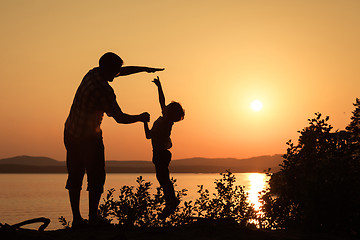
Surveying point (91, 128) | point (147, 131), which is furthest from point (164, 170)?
point (91, 128)

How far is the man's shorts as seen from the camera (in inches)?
335

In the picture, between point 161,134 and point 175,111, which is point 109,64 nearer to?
point 175,111

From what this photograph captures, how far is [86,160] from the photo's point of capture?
8531 millimetres

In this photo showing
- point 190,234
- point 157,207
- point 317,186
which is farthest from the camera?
point 157,207

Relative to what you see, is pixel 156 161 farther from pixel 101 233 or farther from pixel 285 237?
pixel 285 237

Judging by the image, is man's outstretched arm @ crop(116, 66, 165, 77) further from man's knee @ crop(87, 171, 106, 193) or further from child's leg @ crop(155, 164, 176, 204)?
man's knee @ crop(87, 171, 106, 193)

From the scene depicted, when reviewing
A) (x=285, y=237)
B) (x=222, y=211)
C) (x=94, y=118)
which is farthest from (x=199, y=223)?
(x=222, y=211)

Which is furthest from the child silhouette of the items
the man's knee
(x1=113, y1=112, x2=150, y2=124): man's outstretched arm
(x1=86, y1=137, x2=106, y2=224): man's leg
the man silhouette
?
the man's knee

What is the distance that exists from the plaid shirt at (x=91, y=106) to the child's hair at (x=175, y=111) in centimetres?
118

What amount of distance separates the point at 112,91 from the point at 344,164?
387 centimetres

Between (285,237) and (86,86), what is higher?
(86,86)

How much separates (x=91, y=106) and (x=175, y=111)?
162cm

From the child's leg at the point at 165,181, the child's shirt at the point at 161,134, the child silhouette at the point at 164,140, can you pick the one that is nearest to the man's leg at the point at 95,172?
the child silhouette at the point at 164,140

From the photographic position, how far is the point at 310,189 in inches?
331
